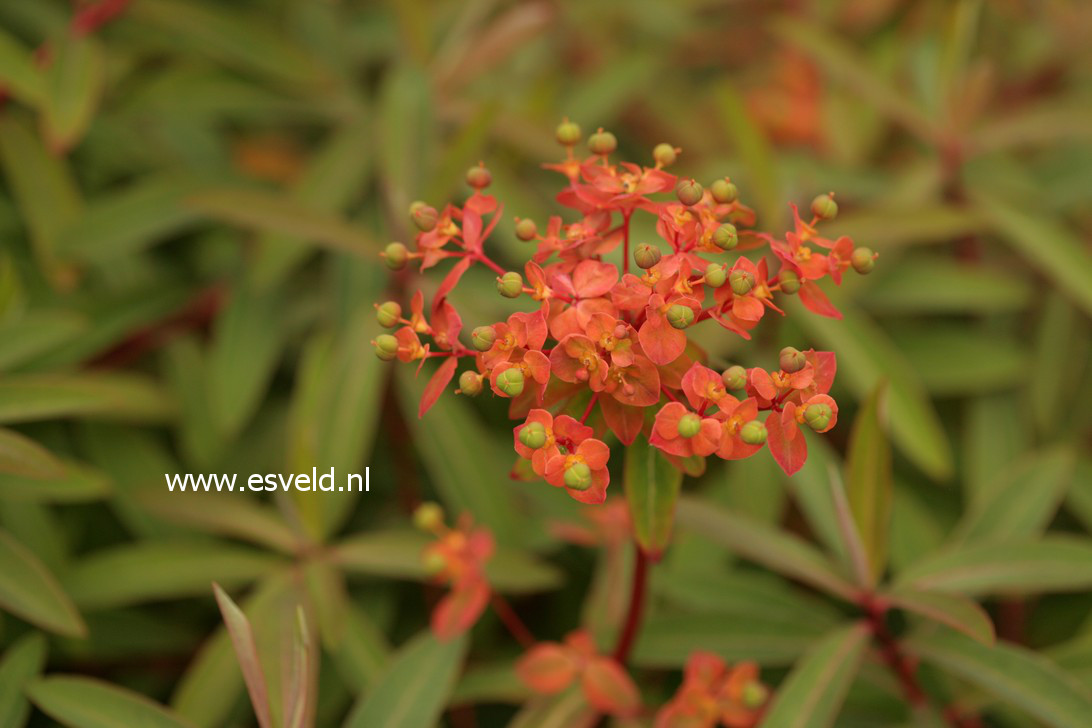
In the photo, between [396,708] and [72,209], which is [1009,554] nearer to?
[396,708]

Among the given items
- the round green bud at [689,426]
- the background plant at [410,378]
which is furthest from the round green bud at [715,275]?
the background plant at [410,378]

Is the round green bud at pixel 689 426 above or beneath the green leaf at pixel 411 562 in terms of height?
beneath

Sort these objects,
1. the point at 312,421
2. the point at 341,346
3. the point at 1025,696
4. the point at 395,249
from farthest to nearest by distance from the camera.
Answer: the point at 341,346
the point at 312,421
the point at 1025,696
the point at 395,249

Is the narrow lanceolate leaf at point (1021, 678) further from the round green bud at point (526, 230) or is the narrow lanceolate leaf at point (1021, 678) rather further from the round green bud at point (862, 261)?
the round green bud at point (526, 230)

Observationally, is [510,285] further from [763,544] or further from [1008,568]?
[1008,568]

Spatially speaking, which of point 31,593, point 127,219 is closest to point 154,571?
point 31,593

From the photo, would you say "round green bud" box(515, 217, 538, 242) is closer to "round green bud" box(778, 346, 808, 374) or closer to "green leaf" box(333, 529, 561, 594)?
"round green bud" box(778, 346, 808, 374)

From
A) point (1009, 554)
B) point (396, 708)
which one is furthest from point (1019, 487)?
point (396, 708)
